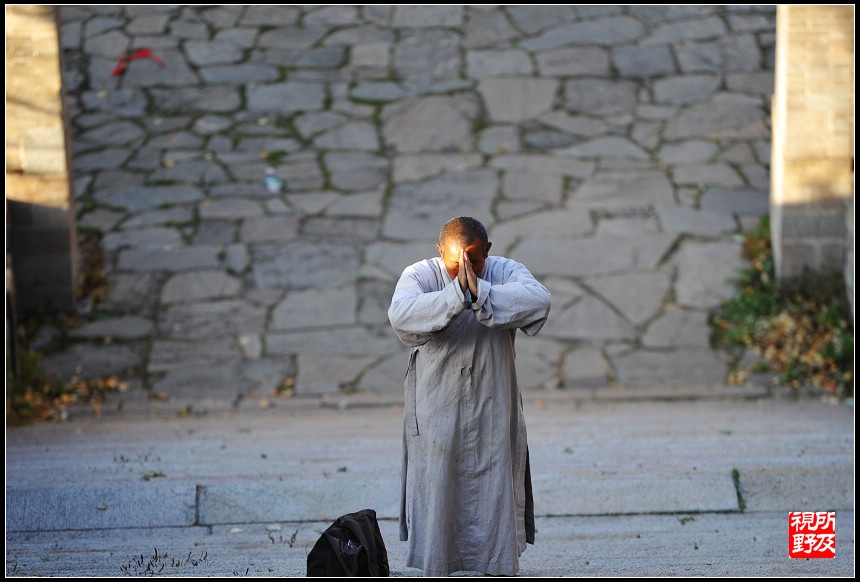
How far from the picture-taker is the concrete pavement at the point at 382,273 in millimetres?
5070

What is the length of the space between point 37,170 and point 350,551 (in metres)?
6.23

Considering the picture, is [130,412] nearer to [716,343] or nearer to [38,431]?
[38,431]

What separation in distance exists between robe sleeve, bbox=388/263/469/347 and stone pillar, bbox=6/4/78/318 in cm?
551

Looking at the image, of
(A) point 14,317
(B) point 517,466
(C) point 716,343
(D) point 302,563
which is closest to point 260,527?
(D) point 302,563

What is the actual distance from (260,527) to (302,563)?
0.73m

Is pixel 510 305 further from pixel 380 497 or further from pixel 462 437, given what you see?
pixel 380 497

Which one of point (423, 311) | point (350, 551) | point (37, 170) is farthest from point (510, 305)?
point (37, 170)

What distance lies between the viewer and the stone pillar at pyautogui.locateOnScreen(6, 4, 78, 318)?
8609 mm

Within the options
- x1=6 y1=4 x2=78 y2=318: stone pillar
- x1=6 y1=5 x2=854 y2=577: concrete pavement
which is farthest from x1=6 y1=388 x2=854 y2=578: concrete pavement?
x1=6 y1=4 x2=78 y2=318: stone pillar

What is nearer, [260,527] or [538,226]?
[260,527]

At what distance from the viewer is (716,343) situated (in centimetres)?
873

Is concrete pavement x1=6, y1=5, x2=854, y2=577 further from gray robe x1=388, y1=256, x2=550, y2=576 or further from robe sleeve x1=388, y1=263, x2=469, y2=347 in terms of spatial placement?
robe sleeve x1=388, y1=263, x2=469, y2=347

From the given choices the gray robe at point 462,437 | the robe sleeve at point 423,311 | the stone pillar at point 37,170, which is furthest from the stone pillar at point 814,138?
the stone pillar at point 37,170

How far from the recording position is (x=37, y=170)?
889 cm
